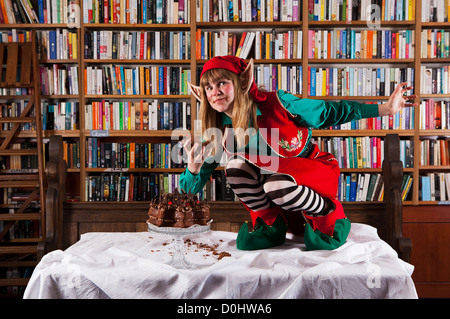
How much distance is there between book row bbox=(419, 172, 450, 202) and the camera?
2.97 metres

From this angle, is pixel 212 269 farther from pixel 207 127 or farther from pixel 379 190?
pixel 379 190

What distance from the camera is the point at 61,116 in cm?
296

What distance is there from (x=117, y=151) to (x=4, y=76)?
982 millimetres

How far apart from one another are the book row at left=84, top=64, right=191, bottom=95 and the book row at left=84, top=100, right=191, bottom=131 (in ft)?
0.27

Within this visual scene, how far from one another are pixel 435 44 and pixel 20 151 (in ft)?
9.56

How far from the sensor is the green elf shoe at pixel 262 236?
1544 millimetres

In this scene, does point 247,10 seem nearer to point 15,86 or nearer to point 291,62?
point 291,62

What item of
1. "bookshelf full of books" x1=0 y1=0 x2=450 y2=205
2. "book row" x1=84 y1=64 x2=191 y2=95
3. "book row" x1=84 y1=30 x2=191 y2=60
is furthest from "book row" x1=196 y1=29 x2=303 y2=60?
"book row" x1=84 y1=64 x2=191 y2=95

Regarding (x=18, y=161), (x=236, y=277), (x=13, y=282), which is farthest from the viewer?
(x=18, y=161)

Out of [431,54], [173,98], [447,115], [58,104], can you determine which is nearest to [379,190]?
[447,115]

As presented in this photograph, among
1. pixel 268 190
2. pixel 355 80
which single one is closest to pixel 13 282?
pixel 268 190

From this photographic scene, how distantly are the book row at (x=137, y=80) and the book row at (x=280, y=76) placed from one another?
1.66 feet

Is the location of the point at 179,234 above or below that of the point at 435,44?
below

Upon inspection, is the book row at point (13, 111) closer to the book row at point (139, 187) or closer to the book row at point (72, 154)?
the book row at point (72, 154)
